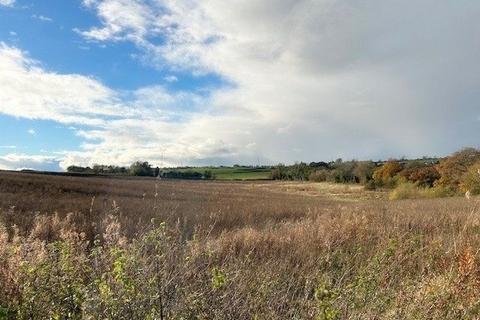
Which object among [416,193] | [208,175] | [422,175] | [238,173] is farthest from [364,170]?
[238,173]

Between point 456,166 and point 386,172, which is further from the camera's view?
point 386,172

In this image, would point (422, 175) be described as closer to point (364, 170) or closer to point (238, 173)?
point (364, 170)

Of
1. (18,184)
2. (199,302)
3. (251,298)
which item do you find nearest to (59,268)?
(199,302)

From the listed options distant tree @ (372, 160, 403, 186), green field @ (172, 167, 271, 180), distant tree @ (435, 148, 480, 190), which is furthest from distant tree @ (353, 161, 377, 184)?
green field @ (172, 167, 271, 180)

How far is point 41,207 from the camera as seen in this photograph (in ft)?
56.9

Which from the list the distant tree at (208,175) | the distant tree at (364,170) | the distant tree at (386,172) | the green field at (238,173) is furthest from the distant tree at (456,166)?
the green field at (238,173)

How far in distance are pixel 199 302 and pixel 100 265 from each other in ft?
6.85

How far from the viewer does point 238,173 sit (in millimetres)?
125688

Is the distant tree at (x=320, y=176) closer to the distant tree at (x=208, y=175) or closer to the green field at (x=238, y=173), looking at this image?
the green field at (x=238, y=173)

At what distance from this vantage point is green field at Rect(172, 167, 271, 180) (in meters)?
113

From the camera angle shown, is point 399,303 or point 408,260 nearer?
point 399,303

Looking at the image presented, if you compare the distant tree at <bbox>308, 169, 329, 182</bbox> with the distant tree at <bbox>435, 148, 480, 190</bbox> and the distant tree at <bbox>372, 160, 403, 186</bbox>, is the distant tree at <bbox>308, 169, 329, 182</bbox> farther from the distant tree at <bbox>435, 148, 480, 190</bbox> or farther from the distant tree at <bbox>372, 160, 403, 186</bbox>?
the distant tree at <bbox>435, 148, 480, 190</bbox>

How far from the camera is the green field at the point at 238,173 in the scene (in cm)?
11331

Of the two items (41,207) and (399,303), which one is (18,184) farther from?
(399,303)
